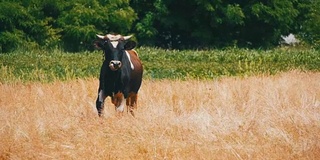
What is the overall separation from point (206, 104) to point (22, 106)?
3.55m

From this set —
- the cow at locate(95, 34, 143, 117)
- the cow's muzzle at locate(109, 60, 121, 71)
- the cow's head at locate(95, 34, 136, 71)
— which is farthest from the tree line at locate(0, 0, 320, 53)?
the cow's muzzle at locate(109, 60, 121, 71)

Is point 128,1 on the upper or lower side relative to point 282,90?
lower

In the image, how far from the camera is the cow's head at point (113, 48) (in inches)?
488

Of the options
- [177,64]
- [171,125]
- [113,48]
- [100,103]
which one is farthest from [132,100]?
[177,64]

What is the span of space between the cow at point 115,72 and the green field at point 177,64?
753 centimetres

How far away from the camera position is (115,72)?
A: 1279 cm

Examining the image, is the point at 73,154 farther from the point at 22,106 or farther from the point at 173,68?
the point at 173,68

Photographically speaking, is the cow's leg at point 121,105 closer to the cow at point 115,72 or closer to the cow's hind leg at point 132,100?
the cow at point 115,72

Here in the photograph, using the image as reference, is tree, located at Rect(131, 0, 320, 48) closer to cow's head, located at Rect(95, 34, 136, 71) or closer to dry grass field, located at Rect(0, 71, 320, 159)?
cow's head, located at Rect(95, 34, 136, 71)

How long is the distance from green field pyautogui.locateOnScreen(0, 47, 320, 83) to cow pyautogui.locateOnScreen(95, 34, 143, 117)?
24.7ft

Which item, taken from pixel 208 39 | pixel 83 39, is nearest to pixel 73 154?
pixel 83 39

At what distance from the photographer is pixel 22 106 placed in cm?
1355

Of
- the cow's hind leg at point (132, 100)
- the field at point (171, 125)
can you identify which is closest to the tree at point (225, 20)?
the field at point (171, 125)

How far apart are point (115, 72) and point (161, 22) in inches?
1215
